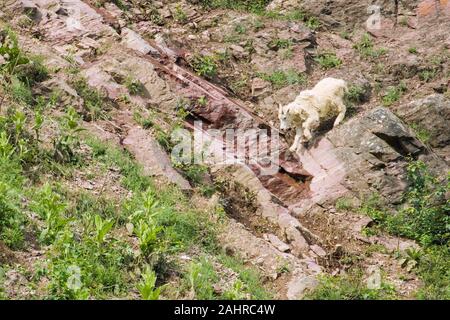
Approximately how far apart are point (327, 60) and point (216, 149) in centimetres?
519

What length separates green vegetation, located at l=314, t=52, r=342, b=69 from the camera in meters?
14.6

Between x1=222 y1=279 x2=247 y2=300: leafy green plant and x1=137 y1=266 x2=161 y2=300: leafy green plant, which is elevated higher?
x1=137 y1=266 x2=161 y2=300: leafy green plant

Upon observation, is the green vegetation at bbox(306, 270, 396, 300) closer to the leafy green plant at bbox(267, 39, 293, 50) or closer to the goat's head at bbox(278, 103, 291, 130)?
the goat's head at bbox(278, 103, 291, 130)

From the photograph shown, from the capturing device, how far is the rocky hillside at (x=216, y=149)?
7.41 metres

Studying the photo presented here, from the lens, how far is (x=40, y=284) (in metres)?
6.52

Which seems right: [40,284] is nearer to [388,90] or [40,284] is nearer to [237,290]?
[237,290]

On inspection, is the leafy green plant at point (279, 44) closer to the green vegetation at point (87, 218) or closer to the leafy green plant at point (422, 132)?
the leafy green plant at point (422, 132)

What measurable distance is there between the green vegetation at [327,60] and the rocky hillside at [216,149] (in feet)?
0.09

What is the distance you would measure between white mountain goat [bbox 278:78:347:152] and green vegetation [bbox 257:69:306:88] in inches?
51.4

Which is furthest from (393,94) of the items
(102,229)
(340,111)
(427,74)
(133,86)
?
(102,229)

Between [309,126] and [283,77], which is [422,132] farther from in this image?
[283,77]

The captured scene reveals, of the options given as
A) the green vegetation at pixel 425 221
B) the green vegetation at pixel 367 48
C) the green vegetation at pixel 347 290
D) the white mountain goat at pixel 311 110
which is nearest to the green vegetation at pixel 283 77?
the white mountain goat at pixel 311 110

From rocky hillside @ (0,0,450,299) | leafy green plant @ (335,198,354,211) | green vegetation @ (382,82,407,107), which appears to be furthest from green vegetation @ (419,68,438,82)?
leafy green plant @ (335,198,354,211)
